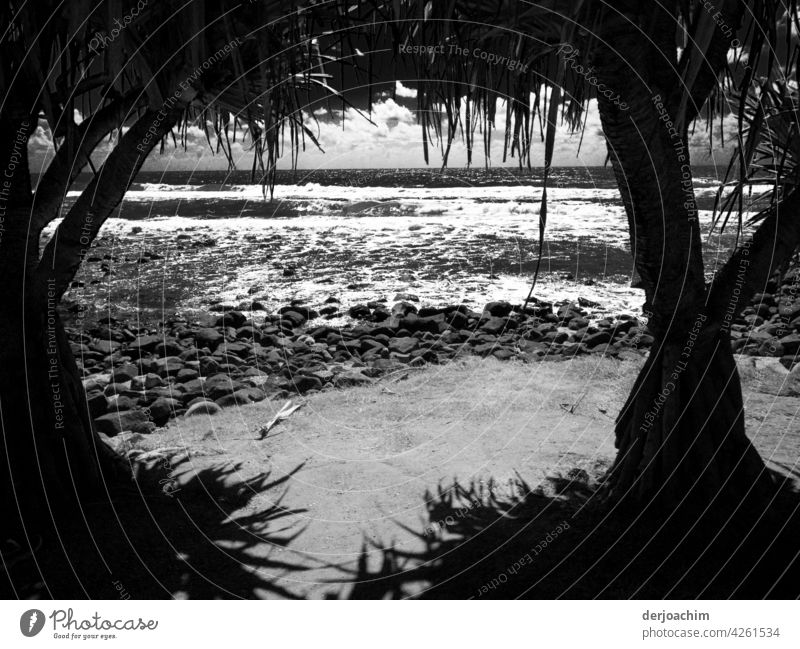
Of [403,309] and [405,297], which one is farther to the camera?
[405,297]

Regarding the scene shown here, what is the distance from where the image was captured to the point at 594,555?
340 cm

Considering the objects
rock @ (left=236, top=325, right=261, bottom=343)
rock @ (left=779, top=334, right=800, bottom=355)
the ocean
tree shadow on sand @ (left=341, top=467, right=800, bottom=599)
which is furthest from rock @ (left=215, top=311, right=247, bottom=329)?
rock @ (left=779, top=334, right=800, bottom=355)

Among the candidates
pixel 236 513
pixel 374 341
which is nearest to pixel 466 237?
pixel 374 341

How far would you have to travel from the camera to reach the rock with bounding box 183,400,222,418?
624cm

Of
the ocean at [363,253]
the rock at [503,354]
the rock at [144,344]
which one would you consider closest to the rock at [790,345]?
the ocean at [363,253]

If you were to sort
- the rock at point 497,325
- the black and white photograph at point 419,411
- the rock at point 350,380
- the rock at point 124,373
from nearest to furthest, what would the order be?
the black and white photograph at point 419,411 → the rock at point 350,380 → the rock at point 124,373 → the rock at point 497,325

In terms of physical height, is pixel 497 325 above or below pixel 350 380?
above

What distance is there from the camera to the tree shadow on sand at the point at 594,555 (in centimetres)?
307

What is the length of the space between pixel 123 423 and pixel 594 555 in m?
4.17

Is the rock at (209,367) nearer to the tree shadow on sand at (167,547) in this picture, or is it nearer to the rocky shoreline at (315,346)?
the rocky shoreline at (315,346)

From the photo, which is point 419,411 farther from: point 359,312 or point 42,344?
point 359,312

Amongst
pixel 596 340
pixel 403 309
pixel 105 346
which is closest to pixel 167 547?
pixel 105 346

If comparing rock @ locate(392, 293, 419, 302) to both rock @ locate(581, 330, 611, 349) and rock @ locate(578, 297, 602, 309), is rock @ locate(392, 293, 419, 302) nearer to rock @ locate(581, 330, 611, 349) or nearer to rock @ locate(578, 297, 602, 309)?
rock @ locate(578, 297, 602, 309)

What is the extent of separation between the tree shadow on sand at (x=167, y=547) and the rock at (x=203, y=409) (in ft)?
5.76
